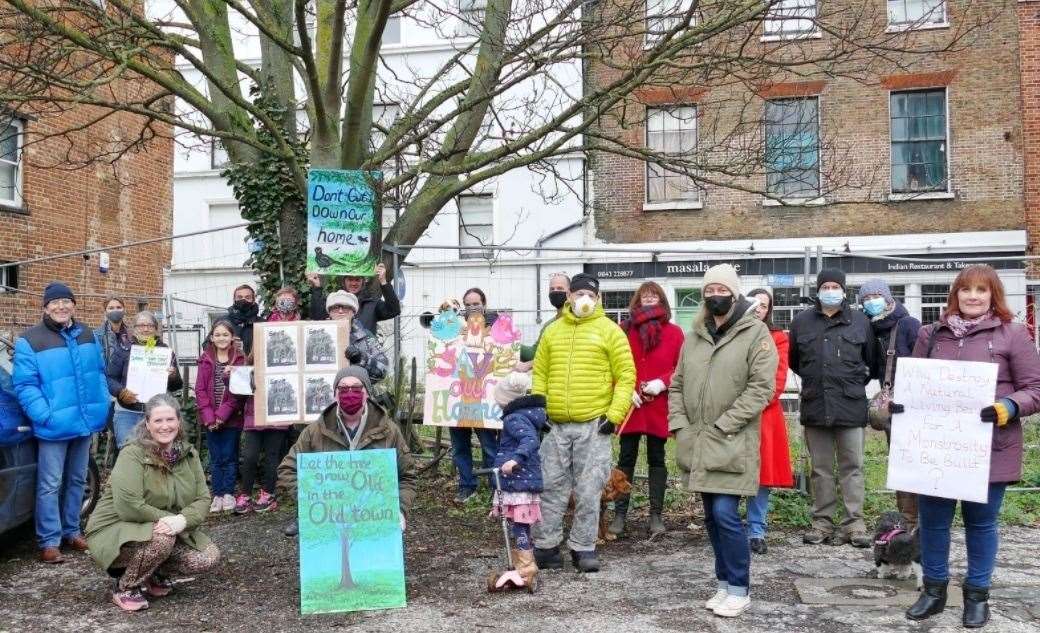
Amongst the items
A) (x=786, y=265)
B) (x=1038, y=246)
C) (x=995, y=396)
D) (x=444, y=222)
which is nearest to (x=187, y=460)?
(x=995, y=396)

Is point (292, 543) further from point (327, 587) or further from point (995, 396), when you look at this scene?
point (995, 396)

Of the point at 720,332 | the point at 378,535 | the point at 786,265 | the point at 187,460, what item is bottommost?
the point at 378,535

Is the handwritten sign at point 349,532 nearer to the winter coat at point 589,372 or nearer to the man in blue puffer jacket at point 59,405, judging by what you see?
the winter coat at point 589,372

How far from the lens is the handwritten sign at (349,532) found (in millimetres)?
5328

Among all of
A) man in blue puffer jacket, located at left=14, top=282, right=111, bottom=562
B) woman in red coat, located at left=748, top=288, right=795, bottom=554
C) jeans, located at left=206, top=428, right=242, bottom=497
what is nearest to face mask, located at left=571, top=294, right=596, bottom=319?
woman in red coat, located at left=748, top=288, right=795, bottom=554

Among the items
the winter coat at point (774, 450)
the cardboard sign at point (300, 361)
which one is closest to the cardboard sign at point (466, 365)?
the cardboard sign at point (300, 361)

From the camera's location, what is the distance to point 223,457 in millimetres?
7773

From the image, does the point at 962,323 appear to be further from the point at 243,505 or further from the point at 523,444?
the point at 243,505

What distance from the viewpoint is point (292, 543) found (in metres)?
6.86

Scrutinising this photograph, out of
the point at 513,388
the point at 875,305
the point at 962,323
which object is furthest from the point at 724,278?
the point at 875,305

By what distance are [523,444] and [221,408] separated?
10.2ft

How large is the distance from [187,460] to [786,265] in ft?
34.1

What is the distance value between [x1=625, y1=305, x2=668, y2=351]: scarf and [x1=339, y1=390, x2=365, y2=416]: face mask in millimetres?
2360

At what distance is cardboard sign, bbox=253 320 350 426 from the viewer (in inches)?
293
